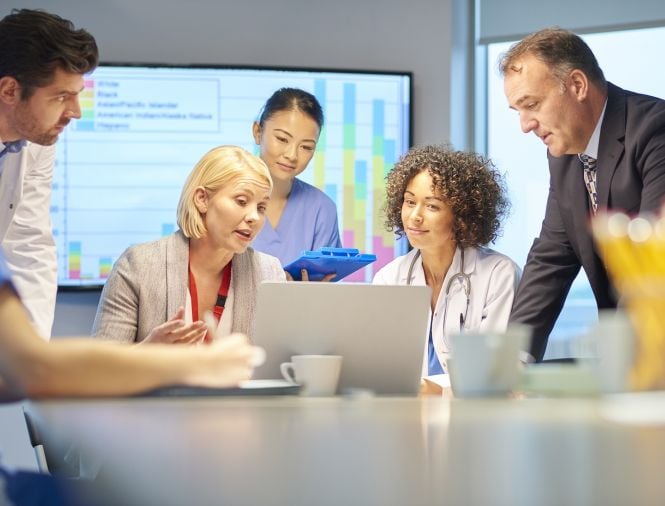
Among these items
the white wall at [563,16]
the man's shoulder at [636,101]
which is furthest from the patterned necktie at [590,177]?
the white wall at [563,16]

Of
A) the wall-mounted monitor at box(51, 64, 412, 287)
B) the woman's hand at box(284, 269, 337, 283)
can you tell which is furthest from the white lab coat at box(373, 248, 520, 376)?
the wall-mounted monitor at box(51, 64, 412, 287)

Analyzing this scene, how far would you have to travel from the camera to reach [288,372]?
1.76 meters

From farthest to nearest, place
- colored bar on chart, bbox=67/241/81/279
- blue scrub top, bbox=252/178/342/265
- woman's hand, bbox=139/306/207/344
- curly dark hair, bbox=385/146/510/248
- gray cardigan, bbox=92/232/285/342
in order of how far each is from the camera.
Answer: colored bar on chart, bbox=67/241/81/279
blue scrub top, bbox=252/178/342/265
curly dark hair, bbox=385/146/510/248
gray cardigan, bbox=92/232/285/342
woman's hand, bbox=139/306/207/344

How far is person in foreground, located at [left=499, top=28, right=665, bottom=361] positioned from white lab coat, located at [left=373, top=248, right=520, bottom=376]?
46mm

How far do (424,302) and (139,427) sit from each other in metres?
1.15

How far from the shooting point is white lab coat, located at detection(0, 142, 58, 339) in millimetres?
3055

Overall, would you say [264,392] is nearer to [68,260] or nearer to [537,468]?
[537,468]

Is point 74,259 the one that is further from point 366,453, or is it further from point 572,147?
point 366,453

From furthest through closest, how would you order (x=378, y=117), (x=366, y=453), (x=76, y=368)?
(x=378, y=117) < (x=76, y=368) < (x=366, y=453)

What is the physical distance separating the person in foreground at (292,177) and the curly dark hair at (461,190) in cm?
68

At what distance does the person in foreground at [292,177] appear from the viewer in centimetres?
407

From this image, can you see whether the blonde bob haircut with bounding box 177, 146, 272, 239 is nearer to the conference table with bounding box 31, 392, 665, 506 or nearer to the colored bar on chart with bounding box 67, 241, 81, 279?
the colored bar on chart with bounding box 67, 241, 81, 279

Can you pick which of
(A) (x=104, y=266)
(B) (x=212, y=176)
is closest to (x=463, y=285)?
(B) (x=212, y=176)

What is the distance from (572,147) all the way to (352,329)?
1.45 meters
